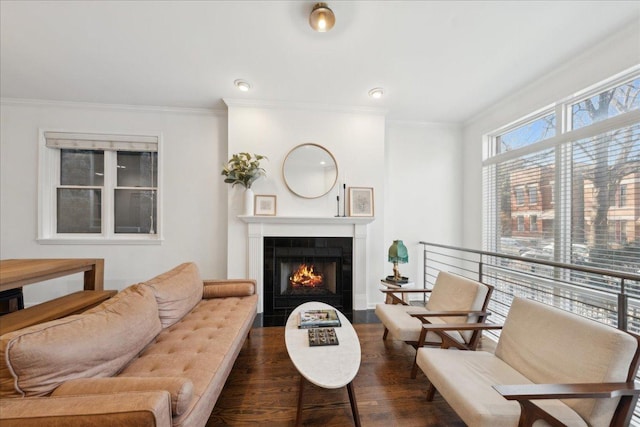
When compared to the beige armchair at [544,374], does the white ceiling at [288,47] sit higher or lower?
higher

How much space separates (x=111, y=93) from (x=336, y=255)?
3434 mm

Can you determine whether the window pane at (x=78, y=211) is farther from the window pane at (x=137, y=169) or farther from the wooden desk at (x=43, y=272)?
the wooden desk at (x=43, y=272)

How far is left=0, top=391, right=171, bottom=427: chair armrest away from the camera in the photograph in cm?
87

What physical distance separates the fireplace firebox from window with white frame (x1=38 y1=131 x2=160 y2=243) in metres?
1.70

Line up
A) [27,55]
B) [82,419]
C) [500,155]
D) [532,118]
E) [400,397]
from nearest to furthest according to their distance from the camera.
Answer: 1. [82,419]
2. [400,397]
3. [27,55]
4. [532,118]
5. [500,155]

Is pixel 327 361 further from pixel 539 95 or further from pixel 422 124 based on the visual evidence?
pixel 422 124

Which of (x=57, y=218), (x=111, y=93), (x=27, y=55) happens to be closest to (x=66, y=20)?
(x=27, y=55)

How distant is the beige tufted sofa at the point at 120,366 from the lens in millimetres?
898

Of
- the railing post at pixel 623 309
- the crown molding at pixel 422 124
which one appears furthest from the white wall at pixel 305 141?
the railing post at pixel 623 309

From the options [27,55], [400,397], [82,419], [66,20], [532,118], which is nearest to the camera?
[82,419]

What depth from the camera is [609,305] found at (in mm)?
2100

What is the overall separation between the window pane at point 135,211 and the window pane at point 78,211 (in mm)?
260

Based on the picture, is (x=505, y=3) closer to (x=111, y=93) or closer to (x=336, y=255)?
(x=336, y=255)

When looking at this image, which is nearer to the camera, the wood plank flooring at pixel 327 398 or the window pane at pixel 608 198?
the wood plank flooring at pixel 327 398
